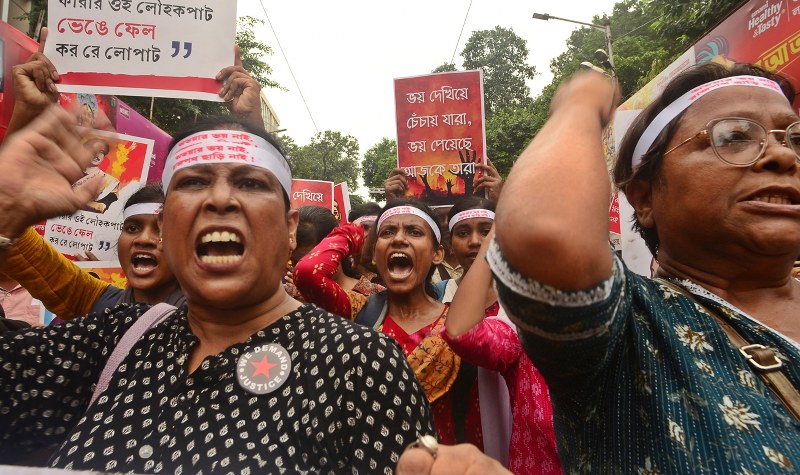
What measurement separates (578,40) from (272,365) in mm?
45869

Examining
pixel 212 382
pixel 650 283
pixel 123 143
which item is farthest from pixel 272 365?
pixel 123 143

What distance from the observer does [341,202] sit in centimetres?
702

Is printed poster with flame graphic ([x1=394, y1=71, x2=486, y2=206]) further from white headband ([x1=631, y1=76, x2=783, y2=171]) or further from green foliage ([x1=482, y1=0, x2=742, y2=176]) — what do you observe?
white headband ([x1=631, y1=76, x2=783, y2=171])

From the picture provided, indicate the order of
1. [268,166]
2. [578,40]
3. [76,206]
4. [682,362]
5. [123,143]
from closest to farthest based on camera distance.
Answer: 1. [682,362]
2. [76,206]
3. [268,166]
4. [123,143]
5. [578,40]

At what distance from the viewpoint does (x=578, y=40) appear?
4216 centimetres

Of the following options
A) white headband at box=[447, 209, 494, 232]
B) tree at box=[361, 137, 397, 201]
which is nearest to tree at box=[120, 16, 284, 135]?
white headband at box=[447, 209, 494, 232]

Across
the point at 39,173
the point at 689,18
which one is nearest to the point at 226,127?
the point at 39,173

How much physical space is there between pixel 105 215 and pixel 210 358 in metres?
2.62

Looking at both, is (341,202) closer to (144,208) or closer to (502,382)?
(144,208)

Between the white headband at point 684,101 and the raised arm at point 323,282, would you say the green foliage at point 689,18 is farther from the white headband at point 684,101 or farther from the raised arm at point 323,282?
the white headband at point 684,101

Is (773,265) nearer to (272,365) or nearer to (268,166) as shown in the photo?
(272,365)

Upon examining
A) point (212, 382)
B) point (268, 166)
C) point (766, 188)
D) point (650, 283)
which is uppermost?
point (268, 166)

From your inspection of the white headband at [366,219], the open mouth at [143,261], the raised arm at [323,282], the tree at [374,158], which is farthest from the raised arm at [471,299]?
the tree at [374,158]

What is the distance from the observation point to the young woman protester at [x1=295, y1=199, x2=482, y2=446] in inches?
90.4
